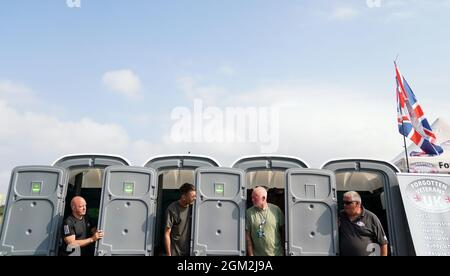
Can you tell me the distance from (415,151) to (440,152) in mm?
903

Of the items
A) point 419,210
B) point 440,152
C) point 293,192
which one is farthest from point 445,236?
point 440,152

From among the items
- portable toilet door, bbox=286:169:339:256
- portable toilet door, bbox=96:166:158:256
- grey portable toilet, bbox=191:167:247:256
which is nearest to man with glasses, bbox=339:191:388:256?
portable toilet door, bbox=286:169:339:256

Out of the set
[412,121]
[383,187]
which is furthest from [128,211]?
[412,121]

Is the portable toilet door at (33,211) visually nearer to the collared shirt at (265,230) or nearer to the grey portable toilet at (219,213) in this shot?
the grey portable toilet at (219,213)

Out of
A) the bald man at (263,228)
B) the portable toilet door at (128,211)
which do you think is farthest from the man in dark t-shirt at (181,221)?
the bald man at (263,228)

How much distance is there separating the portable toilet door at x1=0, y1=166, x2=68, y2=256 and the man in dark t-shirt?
4.94 ft

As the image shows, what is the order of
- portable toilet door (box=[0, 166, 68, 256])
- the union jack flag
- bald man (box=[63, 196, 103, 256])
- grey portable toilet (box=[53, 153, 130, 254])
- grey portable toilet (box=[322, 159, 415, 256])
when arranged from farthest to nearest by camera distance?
the union jack flag → grey portable toilet (box=[53, 153, 130, 254]) → grey portable toilet (box=[322, 159, 415, 256]) → portable toilet door (box=[0, 166, 68, 256]) → bald man (box=[63, 196, 103, 256])

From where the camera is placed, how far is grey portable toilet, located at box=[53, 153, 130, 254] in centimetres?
528

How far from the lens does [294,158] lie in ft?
17.6

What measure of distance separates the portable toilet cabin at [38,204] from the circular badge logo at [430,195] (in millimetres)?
3982

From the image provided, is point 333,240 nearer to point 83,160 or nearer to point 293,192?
point 293,192

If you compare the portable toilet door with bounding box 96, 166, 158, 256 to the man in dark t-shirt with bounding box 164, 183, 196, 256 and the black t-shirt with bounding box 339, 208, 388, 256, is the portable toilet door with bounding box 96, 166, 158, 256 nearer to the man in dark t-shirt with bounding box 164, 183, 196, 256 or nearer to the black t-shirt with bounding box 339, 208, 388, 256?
the man in dark t-shirt with bounding box 164, 183, 196, 256

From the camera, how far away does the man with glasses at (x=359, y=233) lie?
458 cm
